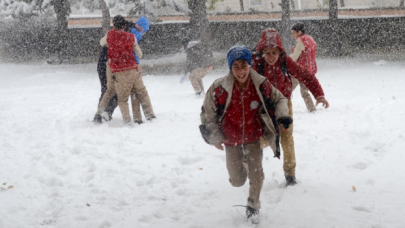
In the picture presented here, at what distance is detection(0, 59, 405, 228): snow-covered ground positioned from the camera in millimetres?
3938

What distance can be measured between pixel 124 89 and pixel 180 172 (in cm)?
268

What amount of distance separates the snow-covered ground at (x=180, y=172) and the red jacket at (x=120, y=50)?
1.09 metres

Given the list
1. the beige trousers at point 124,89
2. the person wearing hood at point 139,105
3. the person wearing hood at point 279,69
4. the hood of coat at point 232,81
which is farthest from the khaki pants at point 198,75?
the hood of coat at point 232,81

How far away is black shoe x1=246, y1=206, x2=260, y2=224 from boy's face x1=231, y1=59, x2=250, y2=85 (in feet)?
3.83

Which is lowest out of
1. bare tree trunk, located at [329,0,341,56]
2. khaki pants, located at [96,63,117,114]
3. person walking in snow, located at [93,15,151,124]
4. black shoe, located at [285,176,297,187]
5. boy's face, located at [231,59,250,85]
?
bare tree trunk, located at [329,0,341,56]

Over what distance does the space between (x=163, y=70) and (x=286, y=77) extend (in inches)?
526

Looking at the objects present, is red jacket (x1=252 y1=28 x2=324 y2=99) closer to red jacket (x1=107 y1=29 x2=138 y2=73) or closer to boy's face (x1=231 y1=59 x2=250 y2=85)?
boy's face (x1=231 y1=59 x2=250 y2=85)

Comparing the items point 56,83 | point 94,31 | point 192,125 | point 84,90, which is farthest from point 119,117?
point 94,31

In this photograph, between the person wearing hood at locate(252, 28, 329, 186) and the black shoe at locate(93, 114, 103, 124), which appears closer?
the person wearing hood at locate(252, 28, 329, 186)

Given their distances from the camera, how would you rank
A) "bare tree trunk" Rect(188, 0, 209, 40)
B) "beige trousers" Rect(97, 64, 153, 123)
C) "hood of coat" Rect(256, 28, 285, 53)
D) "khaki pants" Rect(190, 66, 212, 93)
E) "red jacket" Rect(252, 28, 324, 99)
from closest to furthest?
1. "hood of coat" Rect(256, 28, 285, 53)
2. "red jacket" Rect(252, 28, 324, 99)
3. "beige trousers" Rect(97, 64, 153, 123)
4. "khaki pants" Rect(190, 66, 212, 93)
5. "bare tree trunk" Rect(188, 0, 209, 40)

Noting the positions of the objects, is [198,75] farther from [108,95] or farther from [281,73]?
[281,73]

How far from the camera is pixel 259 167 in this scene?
3.75 metres

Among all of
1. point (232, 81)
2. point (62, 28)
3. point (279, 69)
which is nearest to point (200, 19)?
point (62, 28)

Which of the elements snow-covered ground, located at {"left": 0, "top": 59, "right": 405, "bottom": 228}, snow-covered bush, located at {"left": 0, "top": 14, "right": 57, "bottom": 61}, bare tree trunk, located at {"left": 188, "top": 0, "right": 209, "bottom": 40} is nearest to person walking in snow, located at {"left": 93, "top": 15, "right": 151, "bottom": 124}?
snow-covered ground, located at {"left": 0, "top": 59, "right": 405, "bottom": 228}
